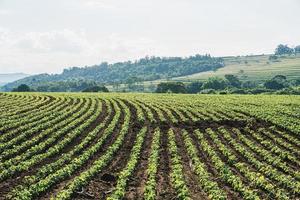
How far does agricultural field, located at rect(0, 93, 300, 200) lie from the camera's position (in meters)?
17.1

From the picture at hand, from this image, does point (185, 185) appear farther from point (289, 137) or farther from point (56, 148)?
point (289, 137)

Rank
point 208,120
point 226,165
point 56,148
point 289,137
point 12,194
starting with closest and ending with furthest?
point 12,194, point 226,165, point 56,148, point 289,137, point 208,120

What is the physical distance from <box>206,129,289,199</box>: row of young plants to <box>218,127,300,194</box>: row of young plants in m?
0.41

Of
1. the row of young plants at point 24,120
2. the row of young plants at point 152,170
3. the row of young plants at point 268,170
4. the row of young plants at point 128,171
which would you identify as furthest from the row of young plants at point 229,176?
the row of young plants at point 24,120

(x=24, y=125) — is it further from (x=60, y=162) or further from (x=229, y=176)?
(x=229, y=176)

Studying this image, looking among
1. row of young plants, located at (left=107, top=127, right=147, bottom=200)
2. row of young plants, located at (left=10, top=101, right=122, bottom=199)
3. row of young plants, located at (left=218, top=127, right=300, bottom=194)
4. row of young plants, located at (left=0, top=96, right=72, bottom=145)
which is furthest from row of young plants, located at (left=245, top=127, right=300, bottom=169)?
row of young plants, located at (left=0, top=96, right=72, bottom=145)

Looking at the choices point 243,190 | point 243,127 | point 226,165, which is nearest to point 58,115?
point 243,127

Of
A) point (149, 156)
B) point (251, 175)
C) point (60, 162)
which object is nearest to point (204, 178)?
point (251, 175)

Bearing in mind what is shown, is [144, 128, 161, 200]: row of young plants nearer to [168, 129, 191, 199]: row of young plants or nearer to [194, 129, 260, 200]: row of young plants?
[168, 129, 191, 199]: row of young plants

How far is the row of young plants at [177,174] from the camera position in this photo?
1634 centimetres

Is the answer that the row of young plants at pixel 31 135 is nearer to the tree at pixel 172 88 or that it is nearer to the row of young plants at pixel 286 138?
the row of young plants at pixel 286 138

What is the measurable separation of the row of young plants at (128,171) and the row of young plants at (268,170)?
599cm

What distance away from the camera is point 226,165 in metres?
21.1

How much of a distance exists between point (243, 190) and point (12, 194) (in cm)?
938
